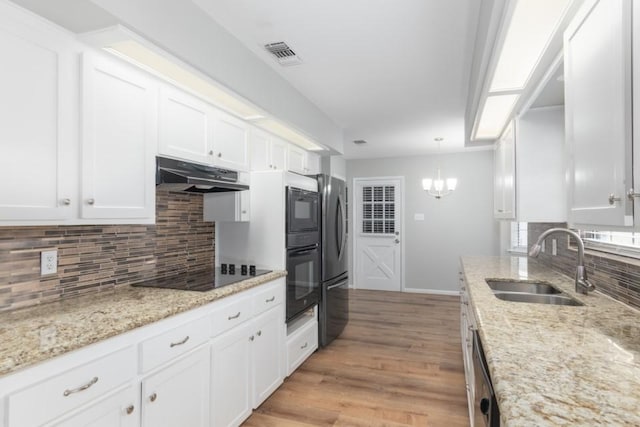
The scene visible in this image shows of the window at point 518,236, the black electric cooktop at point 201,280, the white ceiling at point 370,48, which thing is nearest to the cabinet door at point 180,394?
the black electric cooktop at point 201,280

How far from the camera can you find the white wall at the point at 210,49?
62.9 inches

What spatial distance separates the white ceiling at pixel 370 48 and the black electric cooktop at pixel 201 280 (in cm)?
156

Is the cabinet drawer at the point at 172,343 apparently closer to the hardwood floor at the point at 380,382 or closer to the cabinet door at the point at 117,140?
the cabinet door at the point at 117,140

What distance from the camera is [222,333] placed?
2045 millimetres

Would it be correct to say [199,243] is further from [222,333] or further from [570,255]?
[570,255]

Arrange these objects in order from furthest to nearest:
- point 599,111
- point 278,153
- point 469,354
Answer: point 278,153 < point 469,354 < point 599,111

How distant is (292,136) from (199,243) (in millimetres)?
1388

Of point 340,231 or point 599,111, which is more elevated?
point 599,111

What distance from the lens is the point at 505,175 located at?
3.11 metres

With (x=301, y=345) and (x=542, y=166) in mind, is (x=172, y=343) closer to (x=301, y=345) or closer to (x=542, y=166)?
(x=301, y=345)

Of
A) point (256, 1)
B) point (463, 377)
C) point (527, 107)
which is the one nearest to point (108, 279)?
point (256, 1)

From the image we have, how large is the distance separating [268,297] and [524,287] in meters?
1.74

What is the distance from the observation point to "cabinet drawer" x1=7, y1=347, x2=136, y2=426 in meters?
1.09

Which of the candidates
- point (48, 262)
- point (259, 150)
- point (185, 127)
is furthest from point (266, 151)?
point (48, 262)
